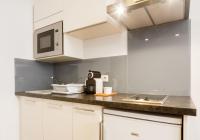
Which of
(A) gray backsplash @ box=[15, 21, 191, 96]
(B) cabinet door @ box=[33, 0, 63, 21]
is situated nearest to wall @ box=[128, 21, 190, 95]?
(A) gray backsplash @ box=[15, 21, 191, 96]

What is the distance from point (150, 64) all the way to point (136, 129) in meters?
0.75

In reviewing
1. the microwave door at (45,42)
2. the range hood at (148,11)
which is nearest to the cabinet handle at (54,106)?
the microwave door at (45,42)

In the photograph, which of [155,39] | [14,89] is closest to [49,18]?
[14,89]

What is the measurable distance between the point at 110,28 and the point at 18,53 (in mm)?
1207

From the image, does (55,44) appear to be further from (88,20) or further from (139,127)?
(139,127)

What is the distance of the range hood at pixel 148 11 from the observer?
1.13 m

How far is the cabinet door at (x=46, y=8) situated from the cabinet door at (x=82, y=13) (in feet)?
0.42

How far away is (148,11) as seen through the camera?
1256 mm

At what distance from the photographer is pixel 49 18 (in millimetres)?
1893

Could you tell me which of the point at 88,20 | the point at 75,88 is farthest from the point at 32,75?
the point at 88,20

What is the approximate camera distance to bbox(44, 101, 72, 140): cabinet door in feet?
4.49

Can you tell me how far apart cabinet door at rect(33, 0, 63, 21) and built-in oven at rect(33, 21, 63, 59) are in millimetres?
151

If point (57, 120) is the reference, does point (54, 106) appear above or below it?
above

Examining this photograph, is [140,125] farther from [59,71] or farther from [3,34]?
[3,34]
